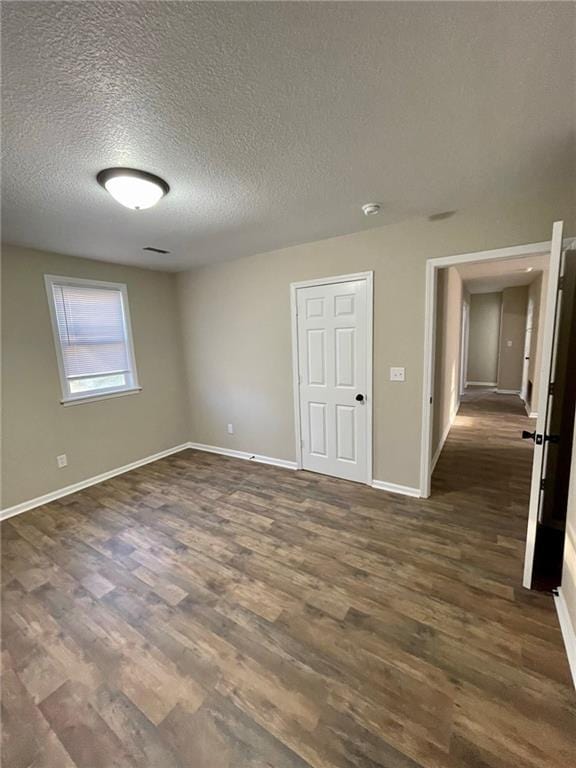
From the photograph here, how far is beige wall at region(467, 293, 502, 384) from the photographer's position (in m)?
8.35

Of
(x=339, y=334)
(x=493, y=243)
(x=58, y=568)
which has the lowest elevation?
(x=58, y=568)

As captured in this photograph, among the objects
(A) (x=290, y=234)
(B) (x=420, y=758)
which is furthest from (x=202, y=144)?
(B) (x=420, y=758)

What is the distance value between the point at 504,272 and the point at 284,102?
5.74m

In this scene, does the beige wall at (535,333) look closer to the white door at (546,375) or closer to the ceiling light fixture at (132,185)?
the white door at (546,375)

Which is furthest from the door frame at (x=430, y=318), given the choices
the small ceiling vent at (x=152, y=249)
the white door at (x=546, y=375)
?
the small ceiling vent at (x=152, y=249)

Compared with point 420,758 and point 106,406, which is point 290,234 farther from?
point 420,758

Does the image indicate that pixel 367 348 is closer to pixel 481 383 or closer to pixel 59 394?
pixel 59 394

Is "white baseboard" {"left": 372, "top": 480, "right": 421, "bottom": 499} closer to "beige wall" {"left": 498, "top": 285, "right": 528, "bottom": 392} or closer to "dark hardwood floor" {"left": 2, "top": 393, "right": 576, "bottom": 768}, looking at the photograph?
"dark hardwood floor" {"left": 2, "top": 393, "right": 576, "bottom": 768}

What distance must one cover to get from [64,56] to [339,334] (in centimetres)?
264

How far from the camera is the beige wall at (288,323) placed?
101 inches

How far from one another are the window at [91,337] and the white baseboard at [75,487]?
3.11ft

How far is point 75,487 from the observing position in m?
3.53

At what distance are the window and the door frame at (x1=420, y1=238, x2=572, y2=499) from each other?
3.48 meters

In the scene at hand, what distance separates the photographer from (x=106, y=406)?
3809mm
